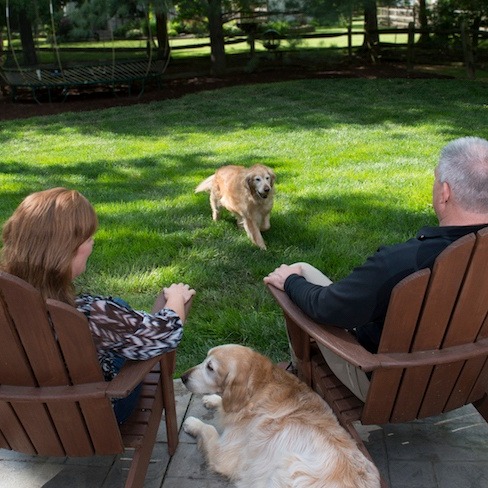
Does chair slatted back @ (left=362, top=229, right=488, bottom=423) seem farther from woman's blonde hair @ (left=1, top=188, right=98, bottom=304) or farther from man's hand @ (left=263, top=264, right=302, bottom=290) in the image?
woman's blonde hair @ (left=1, top=188, right=98, bottom=304)

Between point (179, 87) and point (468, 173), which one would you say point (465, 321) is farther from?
point (179, 87)

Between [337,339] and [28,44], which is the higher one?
[28,44]

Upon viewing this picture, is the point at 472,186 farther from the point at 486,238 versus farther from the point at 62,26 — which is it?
the point at 62,26

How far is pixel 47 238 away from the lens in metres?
2.09

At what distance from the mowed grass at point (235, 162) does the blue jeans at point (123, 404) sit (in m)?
1.00

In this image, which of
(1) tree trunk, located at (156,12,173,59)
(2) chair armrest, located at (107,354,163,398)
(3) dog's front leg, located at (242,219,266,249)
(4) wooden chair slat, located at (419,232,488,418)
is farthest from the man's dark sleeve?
(1) tree trunk, located at (156,12,173,59)

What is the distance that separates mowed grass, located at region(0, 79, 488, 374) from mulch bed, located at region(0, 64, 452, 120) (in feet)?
3.72

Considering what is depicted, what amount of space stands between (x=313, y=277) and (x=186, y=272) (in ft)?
6.27

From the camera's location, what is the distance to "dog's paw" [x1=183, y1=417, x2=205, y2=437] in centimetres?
291

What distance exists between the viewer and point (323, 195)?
6.25 m

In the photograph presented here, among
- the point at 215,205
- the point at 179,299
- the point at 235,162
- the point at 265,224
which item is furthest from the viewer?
the point at 235,162

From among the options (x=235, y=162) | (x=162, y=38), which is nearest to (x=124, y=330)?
(x=235, y=162)

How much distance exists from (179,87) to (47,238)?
1437 centimetres

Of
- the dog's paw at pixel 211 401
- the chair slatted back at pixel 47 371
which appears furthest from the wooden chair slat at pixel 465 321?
the chair slatted back at pixel 47 371
